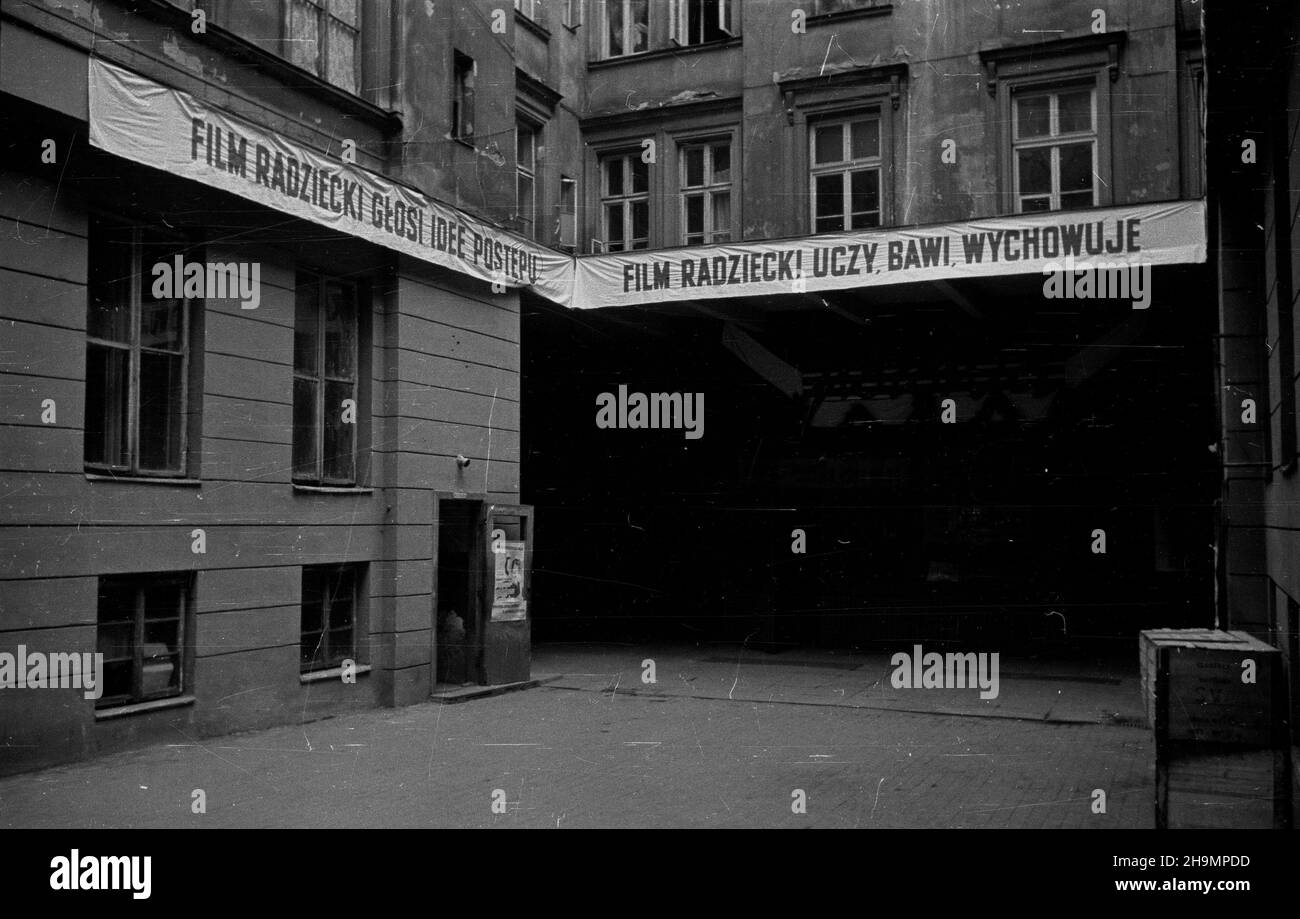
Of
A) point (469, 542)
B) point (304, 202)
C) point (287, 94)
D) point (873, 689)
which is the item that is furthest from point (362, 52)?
point (873, 689)

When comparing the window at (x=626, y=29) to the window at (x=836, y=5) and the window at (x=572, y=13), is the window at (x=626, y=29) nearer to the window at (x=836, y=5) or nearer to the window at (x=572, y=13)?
the window at (x=572, y=13)

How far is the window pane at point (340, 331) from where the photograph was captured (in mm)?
12344

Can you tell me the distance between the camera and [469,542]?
14.2 meters

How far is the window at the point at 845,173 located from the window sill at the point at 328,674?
1046 centimetres

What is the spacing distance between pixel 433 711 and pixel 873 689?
5.70 meters

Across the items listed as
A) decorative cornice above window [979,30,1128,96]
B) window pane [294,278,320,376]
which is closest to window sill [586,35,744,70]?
decorative cornice above window [979,30,1128,96]

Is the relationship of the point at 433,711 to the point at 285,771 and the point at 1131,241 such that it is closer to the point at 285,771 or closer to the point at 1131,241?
the point at 285,771

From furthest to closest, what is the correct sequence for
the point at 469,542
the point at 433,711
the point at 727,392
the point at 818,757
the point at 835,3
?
the point at 727,392
the point at 835,3
the point at 469,542
the point at 433,711
the point at 818,757

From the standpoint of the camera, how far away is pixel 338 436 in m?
12.4

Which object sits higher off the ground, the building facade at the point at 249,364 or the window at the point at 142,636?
the building facade at the point at 249,364

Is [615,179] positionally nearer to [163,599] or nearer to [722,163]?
[722,163]

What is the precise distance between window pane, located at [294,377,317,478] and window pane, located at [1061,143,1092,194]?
38.0ft

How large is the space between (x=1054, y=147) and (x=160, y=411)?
1353 cm

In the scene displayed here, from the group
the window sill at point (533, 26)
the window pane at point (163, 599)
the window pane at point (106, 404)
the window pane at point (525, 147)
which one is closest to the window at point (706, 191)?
the window pane at point (525, 147)
